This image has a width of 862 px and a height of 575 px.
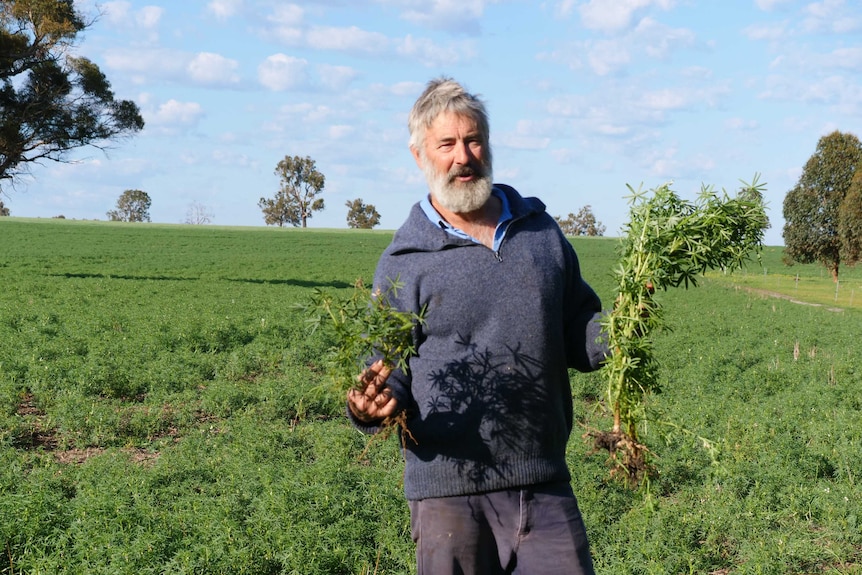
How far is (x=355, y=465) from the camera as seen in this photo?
7762mm

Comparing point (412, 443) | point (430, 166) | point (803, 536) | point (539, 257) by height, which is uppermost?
point (430, 166)

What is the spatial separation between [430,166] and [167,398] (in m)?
8.00

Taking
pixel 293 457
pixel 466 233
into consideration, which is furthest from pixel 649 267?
pixel 293 457

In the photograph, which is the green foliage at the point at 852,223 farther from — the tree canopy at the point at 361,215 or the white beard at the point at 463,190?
the tree canopy at the point at 361,215

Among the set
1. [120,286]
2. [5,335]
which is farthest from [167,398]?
[120,286]

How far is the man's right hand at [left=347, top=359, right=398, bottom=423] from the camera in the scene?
298cm

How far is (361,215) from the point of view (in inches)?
4446

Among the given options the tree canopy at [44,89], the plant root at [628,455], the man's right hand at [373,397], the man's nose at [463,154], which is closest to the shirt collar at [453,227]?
the man's nose at [463,154]

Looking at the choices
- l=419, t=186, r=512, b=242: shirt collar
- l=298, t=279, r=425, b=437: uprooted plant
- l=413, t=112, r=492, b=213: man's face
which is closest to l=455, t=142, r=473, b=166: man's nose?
l=413, t=112, r=492, b=213: man's face

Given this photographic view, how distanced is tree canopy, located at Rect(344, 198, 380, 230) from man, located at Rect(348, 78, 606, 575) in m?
109

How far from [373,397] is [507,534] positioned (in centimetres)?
73

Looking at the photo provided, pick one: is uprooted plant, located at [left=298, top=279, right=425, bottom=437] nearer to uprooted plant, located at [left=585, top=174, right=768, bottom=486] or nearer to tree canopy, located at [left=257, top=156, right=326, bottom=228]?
uprooted plant, located at [left=585, top=174, right=768, bottom=486]

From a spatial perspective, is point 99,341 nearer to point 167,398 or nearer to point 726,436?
point 167,398

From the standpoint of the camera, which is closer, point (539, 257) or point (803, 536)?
point (539, 257)
